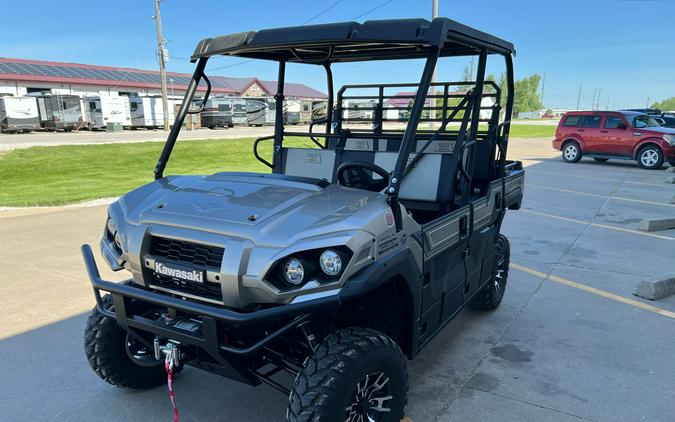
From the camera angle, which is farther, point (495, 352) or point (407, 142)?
point (495, 352)

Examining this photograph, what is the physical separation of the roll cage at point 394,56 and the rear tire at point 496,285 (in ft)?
2.28

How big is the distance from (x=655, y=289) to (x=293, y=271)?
4150mm

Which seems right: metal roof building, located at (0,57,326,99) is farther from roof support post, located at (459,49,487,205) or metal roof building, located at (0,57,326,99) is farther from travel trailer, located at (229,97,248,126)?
roof support post, located at (459,49,487,205)

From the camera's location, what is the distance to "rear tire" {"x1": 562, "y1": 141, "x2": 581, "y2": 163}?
17.6 metres

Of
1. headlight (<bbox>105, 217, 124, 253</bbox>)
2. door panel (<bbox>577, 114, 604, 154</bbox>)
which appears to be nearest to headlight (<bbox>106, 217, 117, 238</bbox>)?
headlight (<bbox>105, 217, 124, 253</bbox>)

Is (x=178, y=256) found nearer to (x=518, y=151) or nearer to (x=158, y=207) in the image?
(x=158, y=207)

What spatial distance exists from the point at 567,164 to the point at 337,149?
15.4 meters

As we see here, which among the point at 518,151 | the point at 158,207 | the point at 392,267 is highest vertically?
the point at 158,207

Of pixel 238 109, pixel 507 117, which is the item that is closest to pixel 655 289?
pixel 507 117

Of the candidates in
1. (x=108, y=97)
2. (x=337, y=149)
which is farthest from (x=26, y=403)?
(x=108, y=97)

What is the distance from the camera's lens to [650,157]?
16.0m

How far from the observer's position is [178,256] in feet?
7.79

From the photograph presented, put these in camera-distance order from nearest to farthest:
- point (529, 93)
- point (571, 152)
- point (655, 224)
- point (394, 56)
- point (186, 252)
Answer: point (186, 252) < point (394, 56) < point (655, 224) < point (571, 152) < point (529, 93)

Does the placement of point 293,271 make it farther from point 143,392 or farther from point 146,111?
point 146,111
